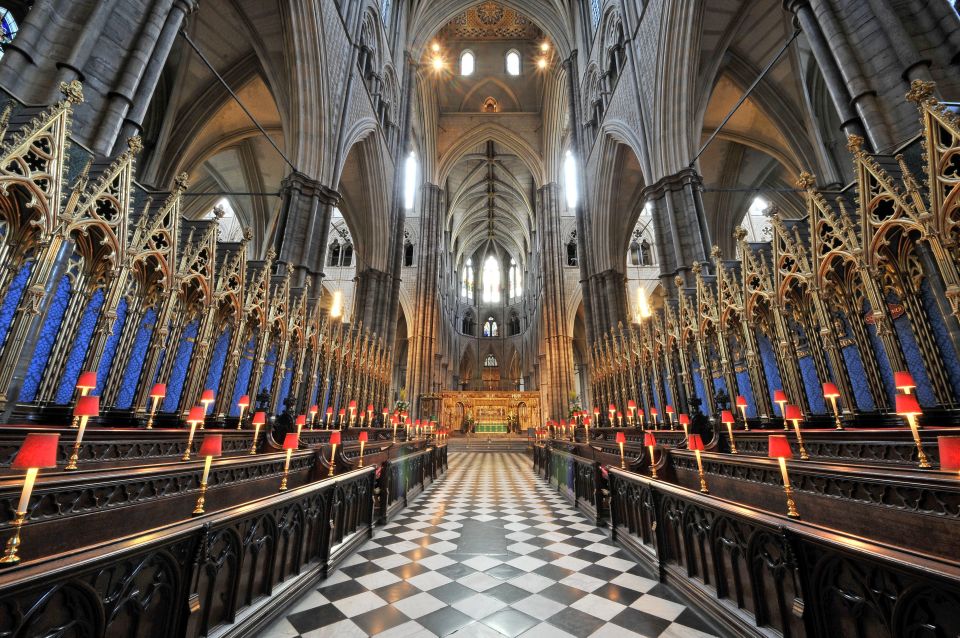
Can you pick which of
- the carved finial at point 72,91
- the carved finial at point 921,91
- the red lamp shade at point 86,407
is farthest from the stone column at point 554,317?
the carved finial at point 72,91

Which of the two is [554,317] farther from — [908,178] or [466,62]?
[466,62]

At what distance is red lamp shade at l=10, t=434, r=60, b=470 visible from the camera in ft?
5.00

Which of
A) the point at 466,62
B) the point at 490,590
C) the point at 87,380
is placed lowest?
the point at 490,590

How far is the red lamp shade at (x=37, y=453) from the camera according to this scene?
152 cm

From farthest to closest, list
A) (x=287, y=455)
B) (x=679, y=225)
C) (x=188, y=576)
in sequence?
1. (x=679, y=225)
2. (x=287, y=455)
3. (x=188, y=576)

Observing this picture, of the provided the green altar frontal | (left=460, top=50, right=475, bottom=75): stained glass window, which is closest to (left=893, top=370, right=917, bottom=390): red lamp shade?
the green altar frontal

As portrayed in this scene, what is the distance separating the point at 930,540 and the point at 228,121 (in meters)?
18.9

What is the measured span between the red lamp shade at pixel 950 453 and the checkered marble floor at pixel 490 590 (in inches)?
69.4

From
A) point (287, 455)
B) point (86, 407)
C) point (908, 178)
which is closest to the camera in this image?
point (86, 407)

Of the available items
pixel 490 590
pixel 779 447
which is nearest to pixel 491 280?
pixel 490 590

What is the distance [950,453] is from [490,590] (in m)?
3.07

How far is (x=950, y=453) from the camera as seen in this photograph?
5.87 feet

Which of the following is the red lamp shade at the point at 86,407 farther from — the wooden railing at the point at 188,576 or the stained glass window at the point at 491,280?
the stained glass window at the point at 491,280

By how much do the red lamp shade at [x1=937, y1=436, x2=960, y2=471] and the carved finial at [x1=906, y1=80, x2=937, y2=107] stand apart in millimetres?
4386
